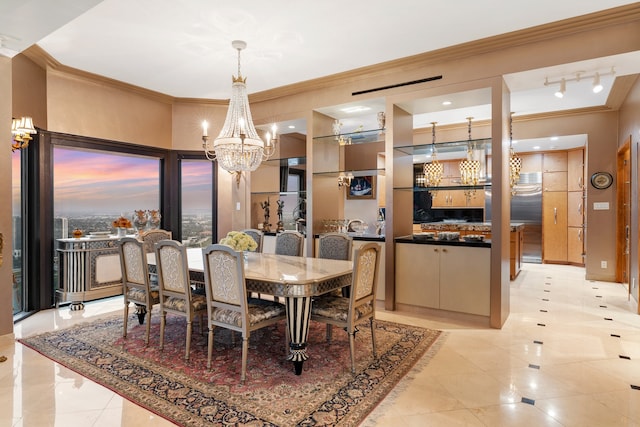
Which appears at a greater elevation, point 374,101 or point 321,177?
point 374,101

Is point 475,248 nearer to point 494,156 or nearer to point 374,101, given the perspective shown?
point 494,156

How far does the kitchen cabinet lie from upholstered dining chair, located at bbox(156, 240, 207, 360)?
7.58 feet

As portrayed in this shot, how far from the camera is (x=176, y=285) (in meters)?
3.11

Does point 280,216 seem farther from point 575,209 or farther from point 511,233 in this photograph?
point 575,209

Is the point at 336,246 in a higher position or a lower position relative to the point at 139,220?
lower

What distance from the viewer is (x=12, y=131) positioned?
3.68 meters

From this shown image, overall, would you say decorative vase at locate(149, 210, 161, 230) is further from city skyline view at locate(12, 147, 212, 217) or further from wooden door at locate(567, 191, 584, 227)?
wooden door at locate(567, 191, 584, 227)

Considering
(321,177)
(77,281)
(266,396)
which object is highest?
(321,177)

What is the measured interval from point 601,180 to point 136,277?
6.99 meters

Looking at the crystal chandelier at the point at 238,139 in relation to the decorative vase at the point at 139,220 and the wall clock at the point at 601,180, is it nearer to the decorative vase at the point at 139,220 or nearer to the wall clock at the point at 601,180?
the decorative vase at the point at 139,220

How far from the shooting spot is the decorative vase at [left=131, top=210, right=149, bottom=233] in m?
5.32

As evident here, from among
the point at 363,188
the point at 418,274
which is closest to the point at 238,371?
the point at 418,274

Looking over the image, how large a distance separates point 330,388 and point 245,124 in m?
2.49

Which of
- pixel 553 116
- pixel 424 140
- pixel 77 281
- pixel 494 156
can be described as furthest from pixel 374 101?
pixel 77 281
